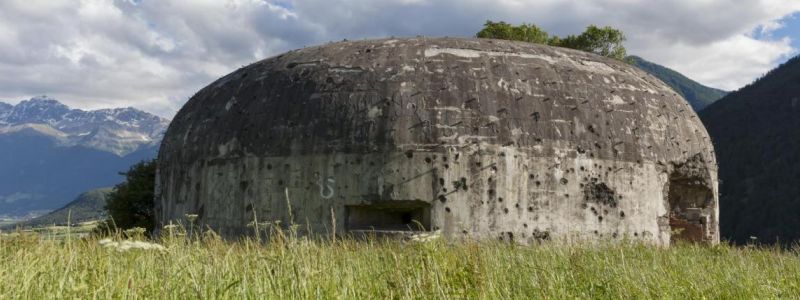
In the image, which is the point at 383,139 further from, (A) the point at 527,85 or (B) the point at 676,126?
(B) the point at 676,126

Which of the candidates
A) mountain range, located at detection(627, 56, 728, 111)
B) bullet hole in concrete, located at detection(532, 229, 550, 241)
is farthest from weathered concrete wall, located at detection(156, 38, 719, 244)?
mountain range, located at detection(627, 56, 728, 111)

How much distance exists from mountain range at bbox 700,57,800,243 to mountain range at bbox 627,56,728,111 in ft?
→ 346

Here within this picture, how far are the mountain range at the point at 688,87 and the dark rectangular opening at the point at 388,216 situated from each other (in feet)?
517

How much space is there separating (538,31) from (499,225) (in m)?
14.9

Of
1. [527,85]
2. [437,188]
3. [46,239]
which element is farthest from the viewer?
[527,85]

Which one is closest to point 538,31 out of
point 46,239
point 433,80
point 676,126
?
point 676,126

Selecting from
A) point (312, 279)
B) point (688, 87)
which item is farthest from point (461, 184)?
point (688, 87)

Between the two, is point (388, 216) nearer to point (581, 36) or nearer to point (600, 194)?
point (600, 194)

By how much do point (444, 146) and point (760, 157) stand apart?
44.9 m

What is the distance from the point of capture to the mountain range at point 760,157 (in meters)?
42.2

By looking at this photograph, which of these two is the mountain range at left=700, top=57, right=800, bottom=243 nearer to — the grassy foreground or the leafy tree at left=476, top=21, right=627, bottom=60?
the leafy tree at left=476, top=21, right=627, bottom=60

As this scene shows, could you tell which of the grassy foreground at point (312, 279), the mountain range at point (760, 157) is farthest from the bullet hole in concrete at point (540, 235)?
the mountain range at point (760, 157)

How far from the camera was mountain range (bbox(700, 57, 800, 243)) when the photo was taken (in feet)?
139

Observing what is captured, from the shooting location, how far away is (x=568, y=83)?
37.8ft
